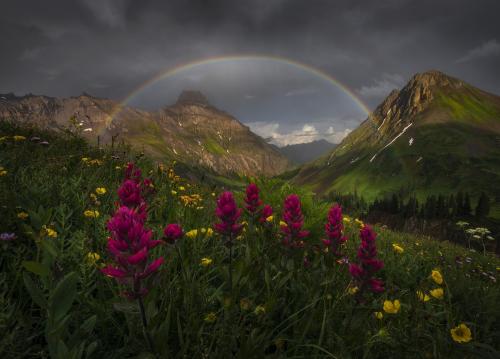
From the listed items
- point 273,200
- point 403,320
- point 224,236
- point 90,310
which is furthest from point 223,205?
point 273,200

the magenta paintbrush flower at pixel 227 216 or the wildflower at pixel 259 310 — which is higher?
the magenta paintbrush flower at pixel 227 216

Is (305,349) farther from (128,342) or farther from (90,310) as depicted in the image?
(90,310)

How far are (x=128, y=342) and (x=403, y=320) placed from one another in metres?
2.87

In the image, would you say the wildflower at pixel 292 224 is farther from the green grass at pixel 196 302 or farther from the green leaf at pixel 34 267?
the green leaf at pixel 34 267

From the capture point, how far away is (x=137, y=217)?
5.84 feet

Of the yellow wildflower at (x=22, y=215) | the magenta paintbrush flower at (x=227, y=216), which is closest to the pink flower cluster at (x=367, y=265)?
the magenta paintbrush flower at (x=227, y=216)

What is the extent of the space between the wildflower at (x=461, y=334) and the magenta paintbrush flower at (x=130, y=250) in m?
2.35

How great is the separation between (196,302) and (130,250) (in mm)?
1173

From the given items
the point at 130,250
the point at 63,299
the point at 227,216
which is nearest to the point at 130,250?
the point at 130,250

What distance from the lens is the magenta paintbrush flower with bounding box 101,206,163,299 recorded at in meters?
1.67

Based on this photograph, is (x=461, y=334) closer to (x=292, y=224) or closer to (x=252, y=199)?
(x=292, y=224)

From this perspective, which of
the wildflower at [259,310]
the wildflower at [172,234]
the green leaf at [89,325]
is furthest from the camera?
the wildflower at [172,234]

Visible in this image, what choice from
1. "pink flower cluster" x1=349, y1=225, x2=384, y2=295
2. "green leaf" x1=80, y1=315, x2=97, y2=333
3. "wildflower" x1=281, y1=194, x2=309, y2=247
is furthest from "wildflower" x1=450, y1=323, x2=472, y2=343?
"green leaf" x1=80, y1=315, x2=97, y2=333

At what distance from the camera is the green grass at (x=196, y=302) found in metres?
2.00
